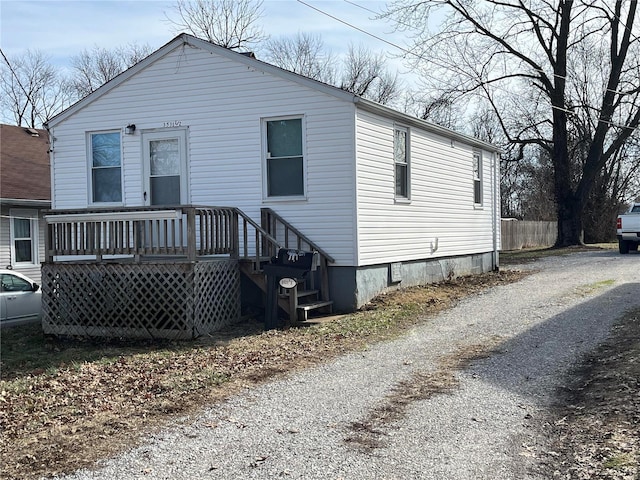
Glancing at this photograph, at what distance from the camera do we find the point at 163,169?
13.2 metres

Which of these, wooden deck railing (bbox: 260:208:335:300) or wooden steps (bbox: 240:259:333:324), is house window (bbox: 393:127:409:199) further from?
wooden steps (bbox: 240:259:333:324)

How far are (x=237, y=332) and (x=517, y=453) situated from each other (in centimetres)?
640

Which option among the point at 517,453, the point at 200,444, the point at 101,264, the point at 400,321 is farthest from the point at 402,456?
the point at 101,264

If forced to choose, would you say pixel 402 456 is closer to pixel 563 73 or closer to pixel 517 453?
pixel 517 453

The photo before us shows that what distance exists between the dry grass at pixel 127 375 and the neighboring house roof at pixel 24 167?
6.33m

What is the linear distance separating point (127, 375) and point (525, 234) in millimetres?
29950

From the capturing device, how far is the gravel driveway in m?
4.60

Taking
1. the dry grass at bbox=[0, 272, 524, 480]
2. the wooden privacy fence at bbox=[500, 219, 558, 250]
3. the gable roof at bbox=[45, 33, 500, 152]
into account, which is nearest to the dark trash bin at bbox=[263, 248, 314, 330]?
the dry grass at bbox=[0, 272, 524, 480]

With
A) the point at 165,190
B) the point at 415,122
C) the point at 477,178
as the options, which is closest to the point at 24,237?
the point at 165,190

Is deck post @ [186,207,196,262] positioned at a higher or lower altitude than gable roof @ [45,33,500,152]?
lower

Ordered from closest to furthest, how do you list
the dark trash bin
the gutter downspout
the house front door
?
the dark trash bin
the house front door
the gutter downspout

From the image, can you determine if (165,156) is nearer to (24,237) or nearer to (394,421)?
(24,237)

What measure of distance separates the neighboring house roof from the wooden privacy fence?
20167 mm

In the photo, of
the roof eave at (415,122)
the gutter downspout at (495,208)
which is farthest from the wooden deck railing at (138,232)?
the gutter downspout at (495,208)
